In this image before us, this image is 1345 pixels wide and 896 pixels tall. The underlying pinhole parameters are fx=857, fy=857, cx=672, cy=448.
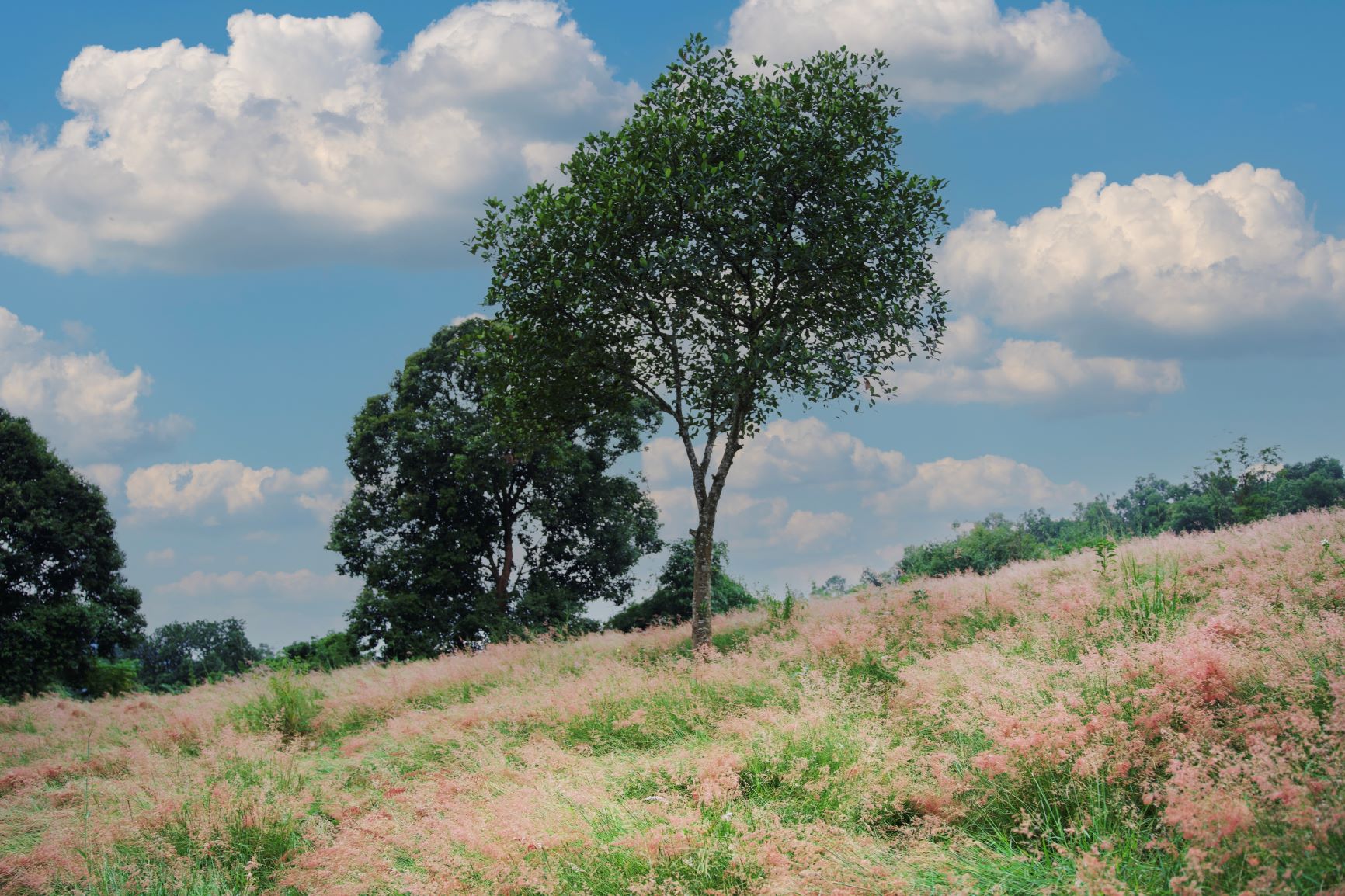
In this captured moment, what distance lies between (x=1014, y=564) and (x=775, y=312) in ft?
20.4

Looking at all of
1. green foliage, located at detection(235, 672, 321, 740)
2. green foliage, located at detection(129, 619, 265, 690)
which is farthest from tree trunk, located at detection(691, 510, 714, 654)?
green foliage, located at detection(129, 619, 265, 690)

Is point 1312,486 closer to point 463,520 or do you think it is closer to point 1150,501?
point 1150,501

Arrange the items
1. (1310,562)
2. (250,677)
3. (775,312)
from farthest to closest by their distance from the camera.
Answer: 1. (250,677)
2. (775,312)
3. (1310,562)

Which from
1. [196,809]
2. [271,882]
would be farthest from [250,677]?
[271,882]

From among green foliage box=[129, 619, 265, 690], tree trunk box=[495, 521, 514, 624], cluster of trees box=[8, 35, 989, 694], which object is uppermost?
cluster of trees box=[8, 35, 989, 694]

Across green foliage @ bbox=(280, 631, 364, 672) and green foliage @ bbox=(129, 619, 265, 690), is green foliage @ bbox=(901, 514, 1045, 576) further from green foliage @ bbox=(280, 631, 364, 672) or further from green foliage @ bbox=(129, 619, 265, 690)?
green foliage @ bbox=(129, 619, 265, 690)

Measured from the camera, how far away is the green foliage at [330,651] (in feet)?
83.9

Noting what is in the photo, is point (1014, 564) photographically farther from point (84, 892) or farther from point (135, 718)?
point (135, 718)

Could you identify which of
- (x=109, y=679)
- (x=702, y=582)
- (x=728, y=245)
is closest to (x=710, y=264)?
(x=728, y=245)

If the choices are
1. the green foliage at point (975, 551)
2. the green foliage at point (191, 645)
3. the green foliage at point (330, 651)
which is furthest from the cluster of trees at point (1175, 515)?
the green foliage at point (191, 645)

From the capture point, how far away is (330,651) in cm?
2667

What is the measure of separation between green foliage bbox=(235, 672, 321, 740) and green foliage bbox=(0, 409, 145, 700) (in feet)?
45.2

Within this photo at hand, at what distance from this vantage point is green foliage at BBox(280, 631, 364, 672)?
25.6 meters

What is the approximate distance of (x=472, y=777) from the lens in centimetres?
729
